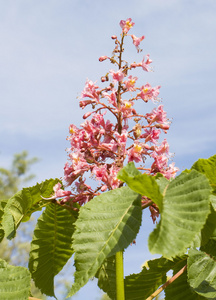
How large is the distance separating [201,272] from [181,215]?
1.91ft

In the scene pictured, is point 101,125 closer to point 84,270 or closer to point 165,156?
point 165,156

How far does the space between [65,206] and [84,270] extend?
636mm

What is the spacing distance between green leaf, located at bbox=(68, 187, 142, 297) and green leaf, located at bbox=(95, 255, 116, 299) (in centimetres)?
69

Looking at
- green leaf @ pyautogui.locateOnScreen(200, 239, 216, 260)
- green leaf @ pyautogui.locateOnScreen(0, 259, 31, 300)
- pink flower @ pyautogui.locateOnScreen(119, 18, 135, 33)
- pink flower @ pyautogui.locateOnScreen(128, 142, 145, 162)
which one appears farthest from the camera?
pink flower @ pyautogui.locateOnScreen(119, 18, 135, 33)

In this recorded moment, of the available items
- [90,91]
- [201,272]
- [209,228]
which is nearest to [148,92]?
[90,91]

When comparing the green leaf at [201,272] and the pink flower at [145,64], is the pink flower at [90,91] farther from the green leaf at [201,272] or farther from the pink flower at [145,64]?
the green leaf at [201,272]

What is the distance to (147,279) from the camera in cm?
207

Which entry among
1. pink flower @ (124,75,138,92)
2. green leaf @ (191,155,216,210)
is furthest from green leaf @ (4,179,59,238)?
green leaf @ (191,155,216,210)

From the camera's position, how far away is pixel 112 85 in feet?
7.36

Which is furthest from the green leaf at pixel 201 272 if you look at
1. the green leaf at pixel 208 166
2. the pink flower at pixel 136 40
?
the pink flower at pixel 136 40

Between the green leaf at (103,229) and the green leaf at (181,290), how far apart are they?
611mm

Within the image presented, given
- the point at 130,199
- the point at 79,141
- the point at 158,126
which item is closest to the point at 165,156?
the point at 158,126

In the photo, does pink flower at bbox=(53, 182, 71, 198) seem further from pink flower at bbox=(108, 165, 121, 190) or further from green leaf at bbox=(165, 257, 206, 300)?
green leaf at bbox=(165, 257, 206, 300)

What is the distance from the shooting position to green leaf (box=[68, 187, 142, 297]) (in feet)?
4.65
